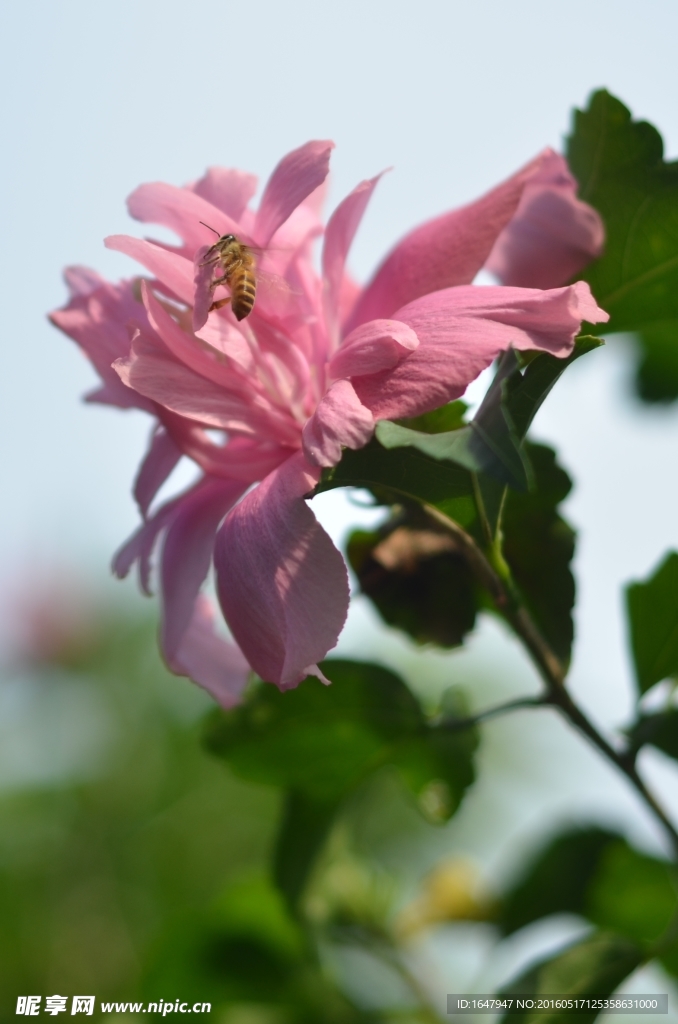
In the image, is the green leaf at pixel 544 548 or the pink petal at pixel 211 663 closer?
the pink petal at pixel 211 663

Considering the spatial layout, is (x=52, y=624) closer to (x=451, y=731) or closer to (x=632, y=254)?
(x=451, y=731)

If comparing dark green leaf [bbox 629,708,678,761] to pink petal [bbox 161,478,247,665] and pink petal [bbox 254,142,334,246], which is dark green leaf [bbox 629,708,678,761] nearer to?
pink petal [bbox 161,478,247,665]

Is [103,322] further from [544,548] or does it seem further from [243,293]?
[544,548]

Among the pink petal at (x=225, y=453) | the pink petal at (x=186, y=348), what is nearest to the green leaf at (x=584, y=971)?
the pink petal at (x=225, y=453)

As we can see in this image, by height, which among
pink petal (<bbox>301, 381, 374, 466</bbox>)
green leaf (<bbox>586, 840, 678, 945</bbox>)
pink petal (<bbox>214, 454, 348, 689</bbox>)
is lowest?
green leaf (<bbox>586, 840, 678, 945</bbox>)

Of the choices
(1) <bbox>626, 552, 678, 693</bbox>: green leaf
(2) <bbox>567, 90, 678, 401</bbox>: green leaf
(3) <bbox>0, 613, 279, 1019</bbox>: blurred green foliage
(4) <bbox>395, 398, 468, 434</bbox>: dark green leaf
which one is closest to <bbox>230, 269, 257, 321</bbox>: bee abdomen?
(4) <bbox>395, 398, 468, 434</bbox>: dark green leaf

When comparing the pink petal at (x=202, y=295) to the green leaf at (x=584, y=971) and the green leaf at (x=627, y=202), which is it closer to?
the green leaf at (x=627, y=202)
